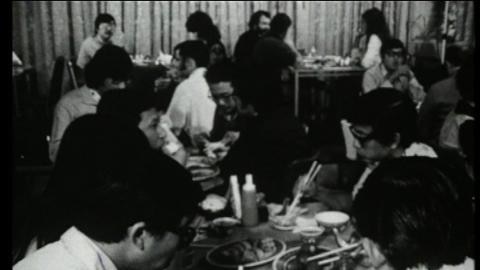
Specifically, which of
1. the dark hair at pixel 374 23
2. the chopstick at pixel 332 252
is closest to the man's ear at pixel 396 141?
the chopstick at pixel 332 252

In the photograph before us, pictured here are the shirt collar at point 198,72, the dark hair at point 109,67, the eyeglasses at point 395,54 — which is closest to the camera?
the dark hair at point 109,67

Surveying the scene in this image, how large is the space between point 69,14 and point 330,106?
4.10m

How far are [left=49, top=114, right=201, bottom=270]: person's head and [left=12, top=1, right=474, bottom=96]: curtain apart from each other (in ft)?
23.0

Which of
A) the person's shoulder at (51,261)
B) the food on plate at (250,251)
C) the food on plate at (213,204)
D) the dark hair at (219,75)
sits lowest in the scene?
the food on plate at (250,251)

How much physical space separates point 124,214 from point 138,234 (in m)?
0.07

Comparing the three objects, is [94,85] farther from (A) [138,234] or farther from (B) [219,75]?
(A) [138,234]

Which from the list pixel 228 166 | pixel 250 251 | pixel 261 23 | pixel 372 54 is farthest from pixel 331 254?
pixel 261 23

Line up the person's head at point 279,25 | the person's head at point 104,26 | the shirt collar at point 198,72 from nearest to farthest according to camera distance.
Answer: the shirt collar at point 198,72, the person's head at point 279,25, the person's head at point 104,26

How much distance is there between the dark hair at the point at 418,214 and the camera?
1.39 metres

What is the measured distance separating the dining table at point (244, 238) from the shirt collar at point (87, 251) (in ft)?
1.95

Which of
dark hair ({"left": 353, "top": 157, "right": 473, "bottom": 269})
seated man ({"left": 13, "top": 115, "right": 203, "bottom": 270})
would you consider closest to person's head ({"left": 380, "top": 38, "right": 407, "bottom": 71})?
dark hair ({"left": 353, "top": 157, "right": 473, "bottom": 269})

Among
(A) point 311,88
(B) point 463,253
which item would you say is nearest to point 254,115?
(B) point 463,253

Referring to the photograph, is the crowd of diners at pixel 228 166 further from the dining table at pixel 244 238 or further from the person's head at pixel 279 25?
the person's head at pixel 279 25

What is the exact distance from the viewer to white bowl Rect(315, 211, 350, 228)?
214cm
